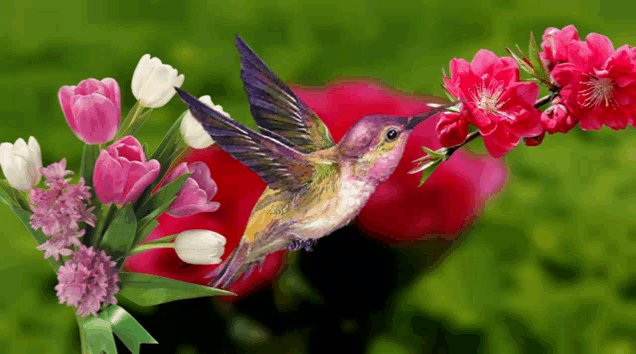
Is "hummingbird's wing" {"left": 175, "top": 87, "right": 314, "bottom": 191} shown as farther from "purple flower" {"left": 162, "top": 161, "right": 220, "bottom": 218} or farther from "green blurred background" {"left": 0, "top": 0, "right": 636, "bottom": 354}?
"green blurred background" {"left": 0, "top": 0, "right": 636, "bottom": 354}

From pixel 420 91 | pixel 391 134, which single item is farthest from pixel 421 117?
pixel 420 91

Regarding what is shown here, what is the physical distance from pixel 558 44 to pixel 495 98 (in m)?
0.03

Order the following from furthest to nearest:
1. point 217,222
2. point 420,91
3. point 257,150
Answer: point 420,91
point 217,222
point 257,150

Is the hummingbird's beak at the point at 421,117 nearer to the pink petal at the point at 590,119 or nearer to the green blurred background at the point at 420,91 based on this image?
the pink petal at the point at 590,119

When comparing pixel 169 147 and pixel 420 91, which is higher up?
pixel 169 147

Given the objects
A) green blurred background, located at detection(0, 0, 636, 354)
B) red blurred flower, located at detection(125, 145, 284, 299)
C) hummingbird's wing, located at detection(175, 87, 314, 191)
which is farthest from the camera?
green blurred background, located at detection(0, 0, 636, 354)

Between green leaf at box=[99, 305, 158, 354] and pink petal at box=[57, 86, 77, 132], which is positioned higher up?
pink petal at box=[57, 86, 77, 132]

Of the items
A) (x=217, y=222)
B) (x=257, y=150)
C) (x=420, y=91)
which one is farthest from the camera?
(x=420, y=91)

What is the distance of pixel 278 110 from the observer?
0.83 feet

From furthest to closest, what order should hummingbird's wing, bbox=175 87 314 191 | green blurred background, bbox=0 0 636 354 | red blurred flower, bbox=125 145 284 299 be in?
1. green blurred background, bbox=0 0 636 354
2. red blurred flower, bbox=125 145 284 299
3. hummingbird's wing, bbox=175 87 314 191

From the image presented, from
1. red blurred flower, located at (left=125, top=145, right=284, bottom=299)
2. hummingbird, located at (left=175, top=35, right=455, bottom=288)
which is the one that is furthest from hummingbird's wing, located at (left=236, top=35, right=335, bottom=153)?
red blurred flower, located at (left=125, top=145, right=284, bottom=299)

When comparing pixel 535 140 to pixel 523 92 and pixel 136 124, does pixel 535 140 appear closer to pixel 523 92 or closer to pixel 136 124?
pixel 523 92

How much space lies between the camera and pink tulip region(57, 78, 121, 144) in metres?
0.24

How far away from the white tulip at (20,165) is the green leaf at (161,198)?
4 centimetres
